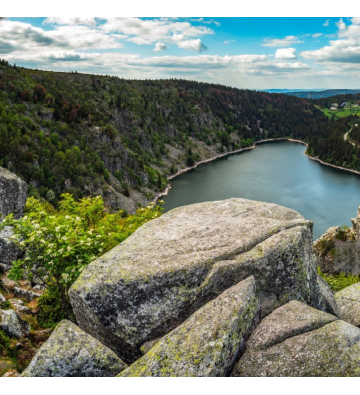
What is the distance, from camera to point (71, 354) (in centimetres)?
949

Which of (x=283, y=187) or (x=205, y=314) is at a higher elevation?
(x=205, y=314)

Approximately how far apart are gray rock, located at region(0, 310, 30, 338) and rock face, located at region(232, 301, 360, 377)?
28.2ft

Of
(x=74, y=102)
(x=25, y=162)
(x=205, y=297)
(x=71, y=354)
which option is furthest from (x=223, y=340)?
(x=74, y=102)

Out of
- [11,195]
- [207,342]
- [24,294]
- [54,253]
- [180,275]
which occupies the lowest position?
[24,294]

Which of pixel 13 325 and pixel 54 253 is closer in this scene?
pixel 54 253

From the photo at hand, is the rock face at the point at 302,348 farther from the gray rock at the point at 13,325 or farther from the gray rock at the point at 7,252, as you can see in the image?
the gray rock at the point at 7,252

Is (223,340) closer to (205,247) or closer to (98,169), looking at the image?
(205,247)

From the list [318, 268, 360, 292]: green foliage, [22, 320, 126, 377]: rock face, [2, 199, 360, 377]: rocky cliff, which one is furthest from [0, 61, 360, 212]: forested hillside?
[22, 320, 126, 377]: rock face

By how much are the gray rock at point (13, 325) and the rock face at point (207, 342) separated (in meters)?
5.65

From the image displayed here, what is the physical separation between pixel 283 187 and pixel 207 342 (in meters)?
128

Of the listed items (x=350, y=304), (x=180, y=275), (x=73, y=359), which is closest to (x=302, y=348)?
(x=180, y=275)

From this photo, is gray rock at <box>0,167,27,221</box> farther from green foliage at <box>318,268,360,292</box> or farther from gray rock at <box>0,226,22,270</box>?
green foliage at <box>318,268,360,292</box>

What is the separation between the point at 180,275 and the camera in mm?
10586

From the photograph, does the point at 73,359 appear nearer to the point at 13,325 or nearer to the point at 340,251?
the point at 13,325
